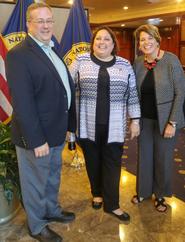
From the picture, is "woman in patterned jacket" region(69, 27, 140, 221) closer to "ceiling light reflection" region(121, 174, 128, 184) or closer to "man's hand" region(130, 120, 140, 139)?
"man's hand" region(130, 120, 140, 139)

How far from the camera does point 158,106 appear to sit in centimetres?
206

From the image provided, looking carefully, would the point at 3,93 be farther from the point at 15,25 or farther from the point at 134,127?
the point at 134,127

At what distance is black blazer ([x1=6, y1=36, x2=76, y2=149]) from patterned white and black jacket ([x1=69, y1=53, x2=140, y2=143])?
26 centimetres

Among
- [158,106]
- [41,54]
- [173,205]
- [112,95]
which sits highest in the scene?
[41,54]

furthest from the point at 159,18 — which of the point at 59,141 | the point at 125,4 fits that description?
the point at 59,141

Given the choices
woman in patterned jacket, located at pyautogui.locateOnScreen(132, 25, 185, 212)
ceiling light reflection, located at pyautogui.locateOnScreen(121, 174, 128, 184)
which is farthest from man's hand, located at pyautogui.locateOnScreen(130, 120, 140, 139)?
ceiling light reflection, located at pyautogui.locateOnScreen(121, 174, 128, 184)

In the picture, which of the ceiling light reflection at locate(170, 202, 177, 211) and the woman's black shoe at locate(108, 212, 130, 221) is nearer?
the woman's black shoe at locate(108, 212, 130, 221)

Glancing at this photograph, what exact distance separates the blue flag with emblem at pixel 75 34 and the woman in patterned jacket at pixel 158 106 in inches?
43.4

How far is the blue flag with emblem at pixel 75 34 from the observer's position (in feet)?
9.94

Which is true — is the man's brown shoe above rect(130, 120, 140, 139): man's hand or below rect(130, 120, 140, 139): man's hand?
below

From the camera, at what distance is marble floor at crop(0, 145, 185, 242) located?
1950mm

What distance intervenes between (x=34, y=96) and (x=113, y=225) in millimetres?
1121

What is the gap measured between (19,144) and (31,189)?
12.4 inches

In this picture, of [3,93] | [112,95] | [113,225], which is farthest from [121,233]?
[3,93]
